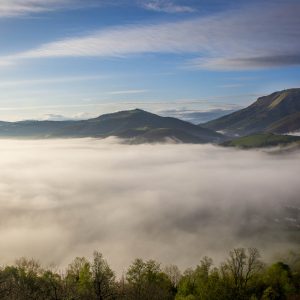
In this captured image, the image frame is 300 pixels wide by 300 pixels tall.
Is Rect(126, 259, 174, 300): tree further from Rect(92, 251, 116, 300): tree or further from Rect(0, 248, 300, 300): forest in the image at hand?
Rect(92, 251, 116, 300): tree

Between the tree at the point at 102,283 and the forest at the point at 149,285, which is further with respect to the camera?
the tree at the point at 102,283

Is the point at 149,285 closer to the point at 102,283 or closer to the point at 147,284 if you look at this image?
the point at 147,284

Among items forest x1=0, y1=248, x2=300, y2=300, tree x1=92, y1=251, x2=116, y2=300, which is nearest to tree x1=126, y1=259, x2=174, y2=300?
forest x1=0, y1=248, x2=300, y2=300

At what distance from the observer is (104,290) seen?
135875 mm

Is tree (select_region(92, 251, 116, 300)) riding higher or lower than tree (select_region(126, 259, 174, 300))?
higher

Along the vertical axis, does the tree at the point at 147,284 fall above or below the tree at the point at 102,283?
below

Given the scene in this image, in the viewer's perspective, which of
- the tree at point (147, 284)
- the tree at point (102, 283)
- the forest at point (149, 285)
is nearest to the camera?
the forest at point (149, 285)

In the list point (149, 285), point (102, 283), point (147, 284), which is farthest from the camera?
point (147, 284)

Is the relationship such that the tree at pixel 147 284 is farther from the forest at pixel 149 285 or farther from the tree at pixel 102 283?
the tree at pixel 102 283

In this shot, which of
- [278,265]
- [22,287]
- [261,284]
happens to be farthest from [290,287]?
[22,287]

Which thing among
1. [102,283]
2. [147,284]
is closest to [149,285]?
[147,284]

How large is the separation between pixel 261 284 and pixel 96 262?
215 feet

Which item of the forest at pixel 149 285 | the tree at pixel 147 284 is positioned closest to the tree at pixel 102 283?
the forest at pixel 149 285

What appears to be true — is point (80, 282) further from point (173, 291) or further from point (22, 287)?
point (173, 291)
